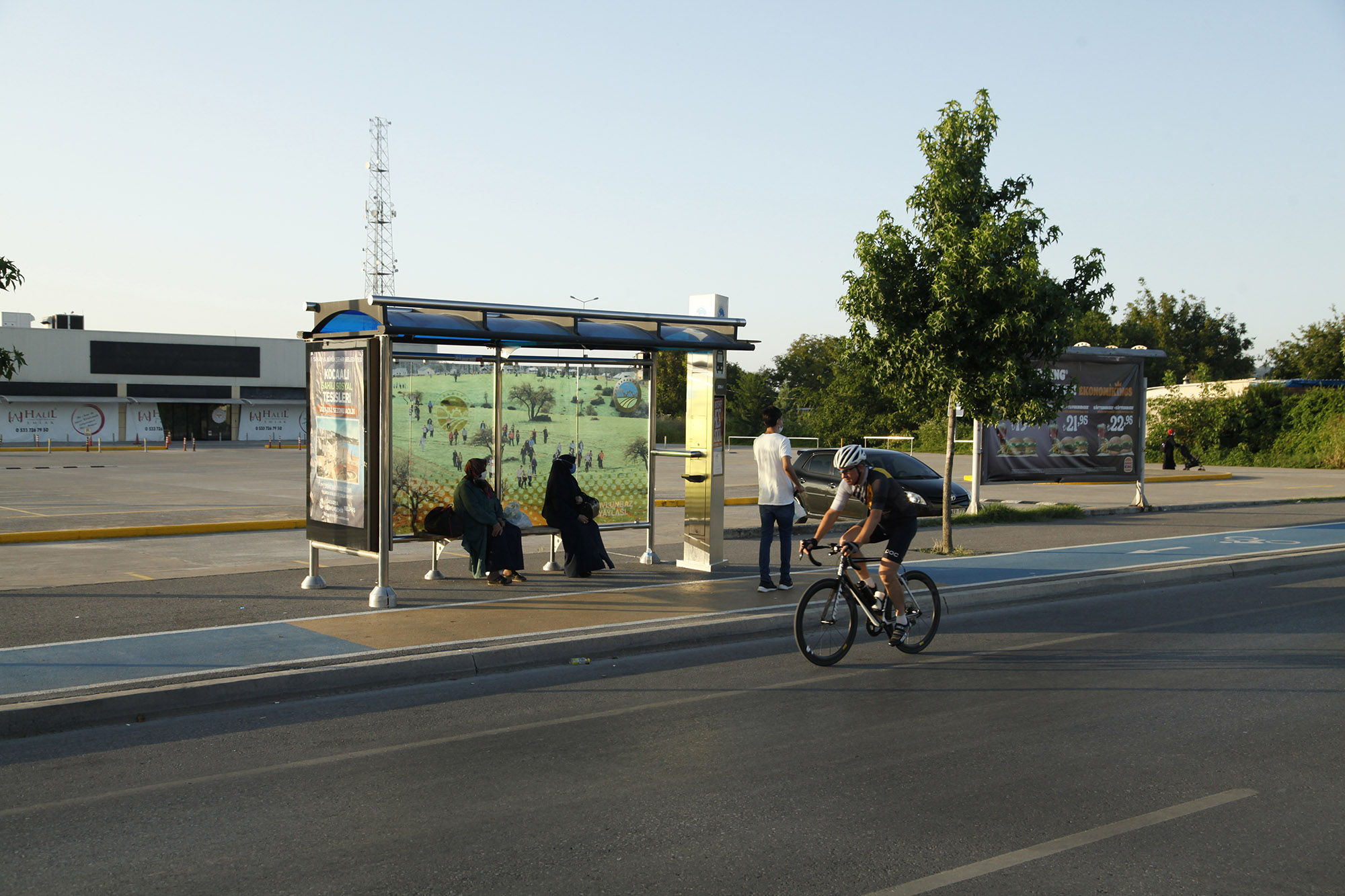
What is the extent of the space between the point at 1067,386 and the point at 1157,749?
37.4 ft

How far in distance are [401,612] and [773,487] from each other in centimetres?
392

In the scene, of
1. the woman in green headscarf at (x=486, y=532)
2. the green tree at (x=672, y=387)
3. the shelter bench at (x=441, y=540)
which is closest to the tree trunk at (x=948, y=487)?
the shelter bench at (x=441, y=540)

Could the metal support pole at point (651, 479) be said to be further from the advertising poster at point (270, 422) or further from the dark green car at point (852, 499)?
the advertising poster at point (270, 422)

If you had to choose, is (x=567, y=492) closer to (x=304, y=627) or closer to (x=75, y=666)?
(x=304, y=627)

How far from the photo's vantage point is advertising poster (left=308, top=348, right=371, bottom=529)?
10.7 meters

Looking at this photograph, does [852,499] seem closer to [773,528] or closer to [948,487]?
[948,487]

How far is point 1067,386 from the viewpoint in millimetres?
16812

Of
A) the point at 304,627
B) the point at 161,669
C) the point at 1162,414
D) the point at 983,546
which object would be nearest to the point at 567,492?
Answer: the point at 304,627

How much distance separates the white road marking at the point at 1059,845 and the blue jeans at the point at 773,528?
6.01 metres

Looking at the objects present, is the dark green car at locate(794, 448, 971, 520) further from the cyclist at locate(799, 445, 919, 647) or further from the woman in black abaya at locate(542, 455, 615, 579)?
the cyclist at locate(799, 445, 919, 647)

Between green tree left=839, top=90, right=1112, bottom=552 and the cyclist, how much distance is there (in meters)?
6.87

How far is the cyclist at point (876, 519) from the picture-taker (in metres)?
8.49

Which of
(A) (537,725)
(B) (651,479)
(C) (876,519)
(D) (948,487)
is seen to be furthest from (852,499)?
(A) (537,725)

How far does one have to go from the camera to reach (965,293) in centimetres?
1503
